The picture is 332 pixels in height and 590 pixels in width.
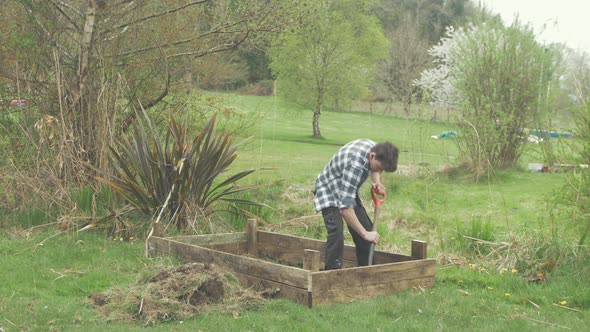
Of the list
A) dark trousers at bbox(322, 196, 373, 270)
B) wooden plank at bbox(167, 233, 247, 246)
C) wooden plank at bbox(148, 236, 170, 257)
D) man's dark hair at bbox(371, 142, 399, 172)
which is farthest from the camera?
wooden plank at bbox(167, 233, 247, 246)

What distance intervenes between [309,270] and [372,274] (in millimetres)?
594

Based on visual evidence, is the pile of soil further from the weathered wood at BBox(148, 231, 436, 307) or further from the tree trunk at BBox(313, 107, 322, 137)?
the tree trunk at BBox(313, 107, 322, 137)

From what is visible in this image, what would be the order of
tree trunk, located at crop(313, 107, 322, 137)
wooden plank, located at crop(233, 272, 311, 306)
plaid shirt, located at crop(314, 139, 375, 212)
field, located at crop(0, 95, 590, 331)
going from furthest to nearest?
tree trunk, located at crop(313, 107, 322, 137), plaid shirt, located at crop(314, 139, 375, 212), wooden plank, located at crop(233, 272, 311, 306), field, located at crop(0, 95, 590, 331)

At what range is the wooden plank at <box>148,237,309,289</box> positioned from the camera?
6.05m

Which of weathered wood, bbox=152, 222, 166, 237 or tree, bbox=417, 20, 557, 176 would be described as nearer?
weathered wood, bbox=152, 222, 166, 237

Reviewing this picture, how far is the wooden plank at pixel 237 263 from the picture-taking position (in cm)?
605

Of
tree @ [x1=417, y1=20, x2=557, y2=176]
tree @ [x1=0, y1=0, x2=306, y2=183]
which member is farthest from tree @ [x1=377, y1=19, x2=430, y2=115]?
tree @ [x1=0, y1=0, x2=306, y2=183]

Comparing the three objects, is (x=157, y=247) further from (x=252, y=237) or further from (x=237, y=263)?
(x=237, y=263)

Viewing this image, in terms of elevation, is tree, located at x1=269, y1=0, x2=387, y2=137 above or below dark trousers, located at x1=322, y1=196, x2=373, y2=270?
above

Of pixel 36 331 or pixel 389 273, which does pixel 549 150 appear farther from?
pixel 36 331

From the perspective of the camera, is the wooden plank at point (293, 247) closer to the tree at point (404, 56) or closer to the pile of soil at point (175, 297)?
the pile of soil at point (175, 297)

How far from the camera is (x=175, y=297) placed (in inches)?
225

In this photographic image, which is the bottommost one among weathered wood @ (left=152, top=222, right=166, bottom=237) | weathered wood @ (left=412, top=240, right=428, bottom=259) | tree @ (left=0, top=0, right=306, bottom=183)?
weathered wood @ (left=152, top=222, right=166, bottom=237)

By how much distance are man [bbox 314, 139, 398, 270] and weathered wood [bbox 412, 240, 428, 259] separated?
467 millimetres
